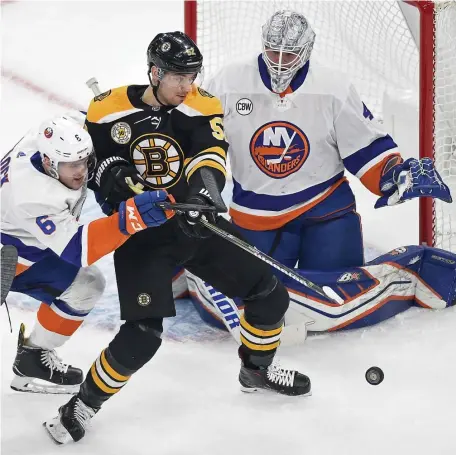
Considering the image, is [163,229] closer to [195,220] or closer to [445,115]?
[195,220]

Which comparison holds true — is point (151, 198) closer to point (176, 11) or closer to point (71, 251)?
point (71, 251)

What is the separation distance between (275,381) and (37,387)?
0.67 m

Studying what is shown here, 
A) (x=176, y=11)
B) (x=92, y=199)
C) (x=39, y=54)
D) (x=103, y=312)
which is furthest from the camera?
(x=176, y=11)

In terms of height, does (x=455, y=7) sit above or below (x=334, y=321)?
above

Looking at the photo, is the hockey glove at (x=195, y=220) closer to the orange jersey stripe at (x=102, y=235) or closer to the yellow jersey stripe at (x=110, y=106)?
the orange jersey stripe at (x=102, y=235)

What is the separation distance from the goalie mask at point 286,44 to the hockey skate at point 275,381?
2.92 feet

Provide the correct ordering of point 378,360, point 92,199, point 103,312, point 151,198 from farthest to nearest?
1. point 92,199
2. point 103,312
3. point 378,360
4. point 151,198

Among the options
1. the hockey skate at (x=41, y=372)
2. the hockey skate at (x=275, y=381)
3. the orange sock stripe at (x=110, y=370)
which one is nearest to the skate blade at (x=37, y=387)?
the hockey skate at (x=41, y=372)

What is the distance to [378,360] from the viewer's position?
3268 millimetres

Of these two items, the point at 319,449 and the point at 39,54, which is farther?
the point at 39,54

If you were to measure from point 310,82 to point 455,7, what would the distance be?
0.66 m

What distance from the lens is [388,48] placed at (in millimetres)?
4148

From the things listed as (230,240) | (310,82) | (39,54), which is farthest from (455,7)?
(39,54)

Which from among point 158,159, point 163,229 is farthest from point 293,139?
point 163,229
